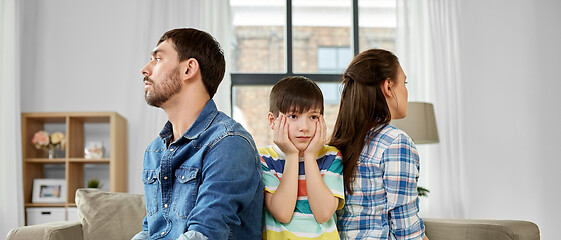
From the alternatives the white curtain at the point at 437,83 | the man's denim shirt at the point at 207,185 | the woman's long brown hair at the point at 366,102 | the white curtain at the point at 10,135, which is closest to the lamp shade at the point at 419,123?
the white curtain at the point at 437,83

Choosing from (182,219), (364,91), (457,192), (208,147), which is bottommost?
(457,192)

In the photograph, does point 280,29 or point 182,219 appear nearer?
point 182,219

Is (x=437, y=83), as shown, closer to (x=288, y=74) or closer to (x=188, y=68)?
(x=288, y=74)

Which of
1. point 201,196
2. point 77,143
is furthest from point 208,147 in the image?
point 77,143

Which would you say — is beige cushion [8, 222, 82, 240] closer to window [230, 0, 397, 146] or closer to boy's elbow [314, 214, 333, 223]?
boy's elbow [314, 214, 333, 223]

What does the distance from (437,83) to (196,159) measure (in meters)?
3.57

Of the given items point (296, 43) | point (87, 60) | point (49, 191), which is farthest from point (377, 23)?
point (49, 191)

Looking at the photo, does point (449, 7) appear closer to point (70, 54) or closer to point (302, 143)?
point (70, 54)

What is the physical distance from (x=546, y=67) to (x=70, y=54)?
4.12 metres

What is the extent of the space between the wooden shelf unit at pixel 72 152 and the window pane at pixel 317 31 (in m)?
1.64

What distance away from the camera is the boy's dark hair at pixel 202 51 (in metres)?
1.59

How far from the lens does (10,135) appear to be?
4000mm

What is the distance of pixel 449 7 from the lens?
4.74 m

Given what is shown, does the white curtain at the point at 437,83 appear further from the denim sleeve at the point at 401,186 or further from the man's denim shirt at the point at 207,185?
the man's denim shirt at the point at 207,185
